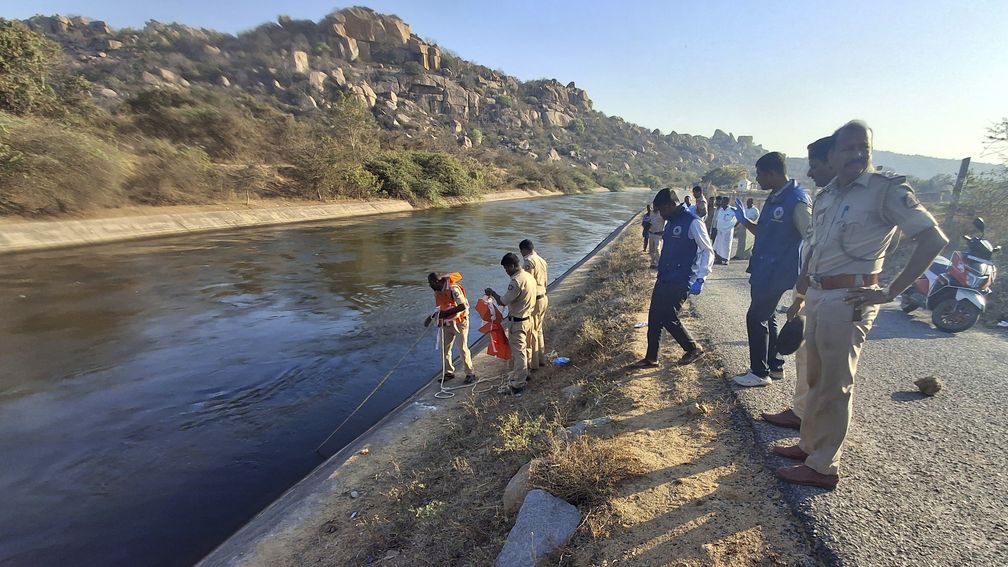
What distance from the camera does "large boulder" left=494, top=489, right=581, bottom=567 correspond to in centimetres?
255

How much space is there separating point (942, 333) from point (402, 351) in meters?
8.28

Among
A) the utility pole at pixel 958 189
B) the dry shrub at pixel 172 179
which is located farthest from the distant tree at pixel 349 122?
the utility pole at pixel 958 189

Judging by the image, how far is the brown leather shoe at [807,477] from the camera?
2.67 metres

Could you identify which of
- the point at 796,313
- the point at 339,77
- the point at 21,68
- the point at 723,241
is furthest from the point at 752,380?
the point at 339,77

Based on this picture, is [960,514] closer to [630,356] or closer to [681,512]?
[681,512]

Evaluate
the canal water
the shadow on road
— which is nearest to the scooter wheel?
the shadow on road

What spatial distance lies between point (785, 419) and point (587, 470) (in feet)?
5.57

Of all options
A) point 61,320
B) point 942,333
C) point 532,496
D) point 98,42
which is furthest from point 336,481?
point 98,42

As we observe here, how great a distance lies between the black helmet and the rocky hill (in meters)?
52.4

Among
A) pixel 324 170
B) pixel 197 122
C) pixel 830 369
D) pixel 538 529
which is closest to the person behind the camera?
pixel 830 369

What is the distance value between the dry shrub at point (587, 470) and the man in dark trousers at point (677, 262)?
1.86 meters

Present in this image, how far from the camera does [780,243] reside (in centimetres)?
402

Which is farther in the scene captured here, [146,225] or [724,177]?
[724,177]

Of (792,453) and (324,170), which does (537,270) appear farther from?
(324,170)
